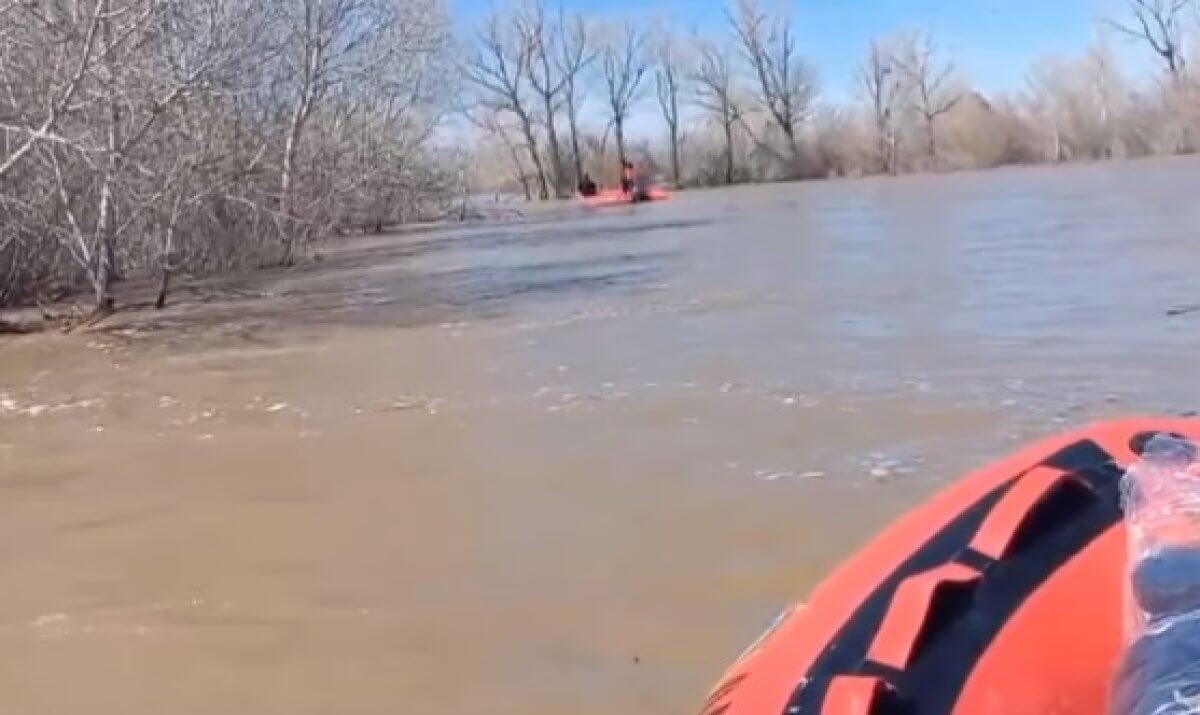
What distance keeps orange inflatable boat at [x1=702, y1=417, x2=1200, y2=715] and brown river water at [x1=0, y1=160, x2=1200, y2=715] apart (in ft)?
3.88

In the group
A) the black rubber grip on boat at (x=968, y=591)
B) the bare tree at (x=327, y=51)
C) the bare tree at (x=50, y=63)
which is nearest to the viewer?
the black rubber grip on boat at (x=968, y=591)

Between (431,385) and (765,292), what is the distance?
3.83 meters

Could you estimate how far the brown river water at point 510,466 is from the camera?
10.4 feet

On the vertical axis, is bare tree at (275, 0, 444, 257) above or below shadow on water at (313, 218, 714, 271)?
above

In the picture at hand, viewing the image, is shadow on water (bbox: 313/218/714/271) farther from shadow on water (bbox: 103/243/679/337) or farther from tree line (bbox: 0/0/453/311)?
shadow on water (bbox: 103/243/679/337)

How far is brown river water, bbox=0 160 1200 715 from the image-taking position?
124 inches

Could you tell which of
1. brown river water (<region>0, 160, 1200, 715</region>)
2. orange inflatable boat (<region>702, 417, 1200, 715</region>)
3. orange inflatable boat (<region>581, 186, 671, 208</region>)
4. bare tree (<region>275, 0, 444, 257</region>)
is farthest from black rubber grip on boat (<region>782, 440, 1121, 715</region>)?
orange inflatable boat (<region>581, 186, 671, 208</region>)

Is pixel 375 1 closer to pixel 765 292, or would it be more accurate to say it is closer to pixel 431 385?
pixel 765 292

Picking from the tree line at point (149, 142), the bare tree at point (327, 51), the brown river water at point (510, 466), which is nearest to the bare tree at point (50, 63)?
the tree line at point (149, 142)

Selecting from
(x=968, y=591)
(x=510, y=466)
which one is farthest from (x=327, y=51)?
(x=968, y=591)

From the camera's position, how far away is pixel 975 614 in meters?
1.47

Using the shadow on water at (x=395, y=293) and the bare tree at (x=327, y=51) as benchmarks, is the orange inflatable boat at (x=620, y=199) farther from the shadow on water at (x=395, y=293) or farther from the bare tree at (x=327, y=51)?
the shadow on water at (x=395, y=293)

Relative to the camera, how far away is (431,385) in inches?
279

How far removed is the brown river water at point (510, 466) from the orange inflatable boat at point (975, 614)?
118 centimetres
